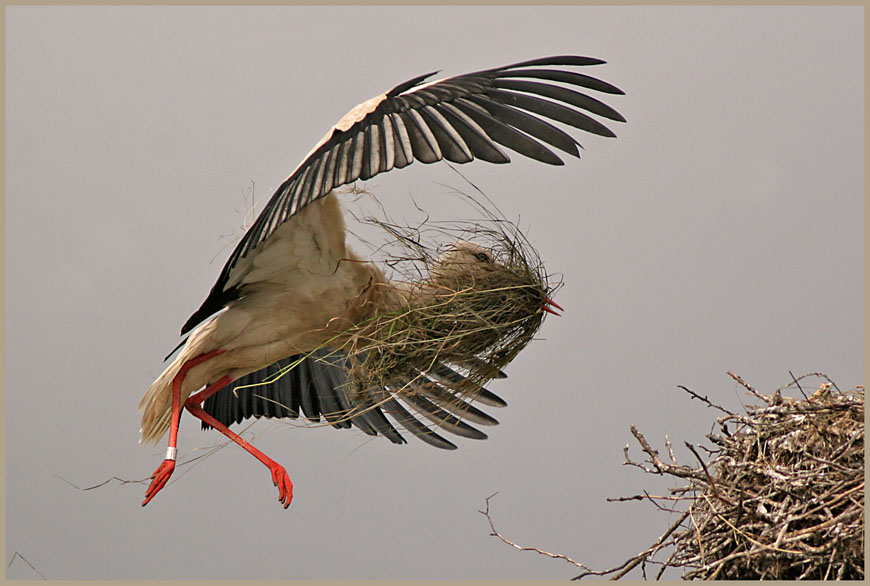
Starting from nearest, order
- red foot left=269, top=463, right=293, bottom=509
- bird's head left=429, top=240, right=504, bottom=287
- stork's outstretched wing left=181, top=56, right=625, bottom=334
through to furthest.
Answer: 1. stork's outstretched wing left=181, top=56, right=625, bottom=334
2. bird's head left=429, top=240, right=504, bottom=287
3. red foot left=269, top=463, right=293, bottom=509

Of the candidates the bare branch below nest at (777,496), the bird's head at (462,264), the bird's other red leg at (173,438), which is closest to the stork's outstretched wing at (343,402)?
the bird's other red leg at (173,438)

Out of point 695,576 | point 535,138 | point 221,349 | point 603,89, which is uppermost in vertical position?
point 603,89

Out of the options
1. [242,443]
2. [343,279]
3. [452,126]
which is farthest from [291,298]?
[452,126]

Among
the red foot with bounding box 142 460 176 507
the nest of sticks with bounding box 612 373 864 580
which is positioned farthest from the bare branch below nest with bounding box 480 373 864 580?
the red foot with bounding box 142 460 176 507

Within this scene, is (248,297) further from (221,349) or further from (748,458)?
(748,458)

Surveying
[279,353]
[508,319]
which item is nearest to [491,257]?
[508,319]

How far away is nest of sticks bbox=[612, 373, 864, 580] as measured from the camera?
1.84 meters

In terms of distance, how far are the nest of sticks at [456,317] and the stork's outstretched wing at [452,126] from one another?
1.08 feet

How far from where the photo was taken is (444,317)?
203cm

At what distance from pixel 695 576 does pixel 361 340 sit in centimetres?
86

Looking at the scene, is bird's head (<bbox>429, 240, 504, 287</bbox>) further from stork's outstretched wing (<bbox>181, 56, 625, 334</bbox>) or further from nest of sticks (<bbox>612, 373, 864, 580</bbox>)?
nest of sticks (<bbox>612, 373, 864, 580</bbox>)

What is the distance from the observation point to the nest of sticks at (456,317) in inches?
80.5

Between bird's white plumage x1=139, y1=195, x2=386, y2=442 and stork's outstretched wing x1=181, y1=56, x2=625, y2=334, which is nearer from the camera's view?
stork's outstretched wing x1=181, y1=56, x2=625, y2=334

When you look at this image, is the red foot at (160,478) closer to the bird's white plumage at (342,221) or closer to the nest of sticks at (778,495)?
the bird's white plumage at (342,221)
